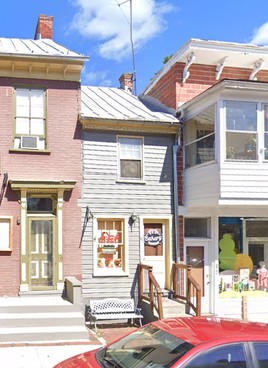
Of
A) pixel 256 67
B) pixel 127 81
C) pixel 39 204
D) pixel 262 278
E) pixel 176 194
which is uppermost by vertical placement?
pixel 127 81

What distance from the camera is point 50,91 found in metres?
14.0

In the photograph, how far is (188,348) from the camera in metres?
5.21

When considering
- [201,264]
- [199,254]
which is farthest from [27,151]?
[201,264]

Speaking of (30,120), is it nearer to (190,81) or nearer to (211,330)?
(190,81)

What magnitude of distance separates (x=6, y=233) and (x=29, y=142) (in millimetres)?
2509

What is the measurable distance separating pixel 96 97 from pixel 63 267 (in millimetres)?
5751

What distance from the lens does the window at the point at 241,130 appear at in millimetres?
13305

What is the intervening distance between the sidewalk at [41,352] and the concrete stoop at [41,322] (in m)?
0.31

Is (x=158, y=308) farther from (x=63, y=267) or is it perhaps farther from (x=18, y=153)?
(x=18, y=153)

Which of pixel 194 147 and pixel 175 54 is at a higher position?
pixel 175 54

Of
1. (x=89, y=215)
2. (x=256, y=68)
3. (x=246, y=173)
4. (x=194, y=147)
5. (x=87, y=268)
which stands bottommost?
(x=87, y=268)

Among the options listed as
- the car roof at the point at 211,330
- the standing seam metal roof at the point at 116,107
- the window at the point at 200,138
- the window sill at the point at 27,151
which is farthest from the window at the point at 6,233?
the car roof at the point at 211,330

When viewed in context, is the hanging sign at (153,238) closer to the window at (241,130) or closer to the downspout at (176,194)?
the downspout at (176,194)

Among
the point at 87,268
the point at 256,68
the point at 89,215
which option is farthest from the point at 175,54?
the point at 87,268
